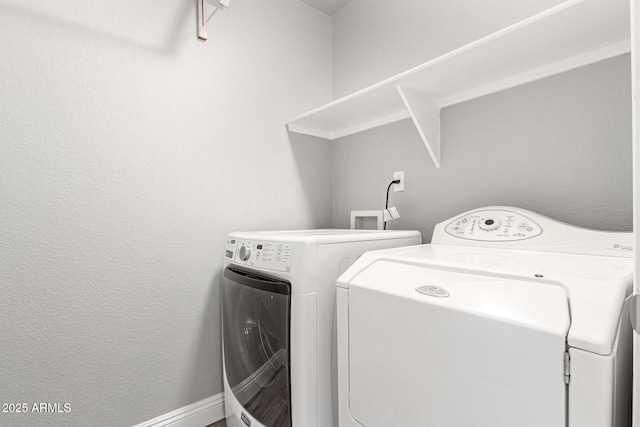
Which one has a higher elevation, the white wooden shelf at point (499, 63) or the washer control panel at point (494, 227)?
the white wooden shelf at point (499, 63)

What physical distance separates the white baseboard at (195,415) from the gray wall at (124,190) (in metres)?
0.03

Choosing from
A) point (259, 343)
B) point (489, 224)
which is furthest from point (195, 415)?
point (489, 224)

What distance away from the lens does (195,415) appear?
5.25ft

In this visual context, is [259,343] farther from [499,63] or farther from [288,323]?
[499,63]

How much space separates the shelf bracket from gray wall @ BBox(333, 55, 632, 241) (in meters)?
0.05

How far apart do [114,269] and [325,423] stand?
110 centimetres

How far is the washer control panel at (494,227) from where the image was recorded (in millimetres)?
1188

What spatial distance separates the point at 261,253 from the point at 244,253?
0.48 feet

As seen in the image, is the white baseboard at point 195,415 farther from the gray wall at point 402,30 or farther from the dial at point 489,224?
the gray wall at point 402,30

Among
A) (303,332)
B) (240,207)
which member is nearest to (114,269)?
(240,207)

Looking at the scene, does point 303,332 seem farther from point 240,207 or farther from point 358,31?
point 358,31

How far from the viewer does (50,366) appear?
1.25 metres

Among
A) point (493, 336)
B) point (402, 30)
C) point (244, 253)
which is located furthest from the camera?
point (402, 30)

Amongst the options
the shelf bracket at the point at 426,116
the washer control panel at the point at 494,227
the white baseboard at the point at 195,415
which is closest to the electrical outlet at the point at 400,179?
the shelf bracket at the point at 426,116
